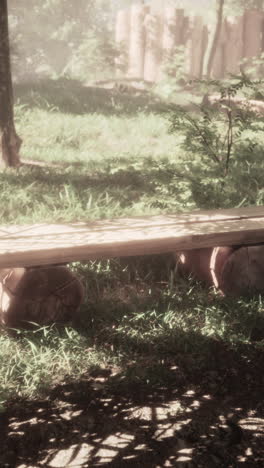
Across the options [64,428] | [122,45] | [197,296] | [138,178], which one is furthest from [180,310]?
[122,45]

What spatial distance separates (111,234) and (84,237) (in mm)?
199

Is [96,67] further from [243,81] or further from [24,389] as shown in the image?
[24,389]

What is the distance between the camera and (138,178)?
6.89 metres

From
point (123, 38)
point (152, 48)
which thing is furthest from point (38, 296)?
point (123, 38)

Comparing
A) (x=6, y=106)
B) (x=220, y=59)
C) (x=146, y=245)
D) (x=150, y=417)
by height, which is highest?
(x=220, y=59)

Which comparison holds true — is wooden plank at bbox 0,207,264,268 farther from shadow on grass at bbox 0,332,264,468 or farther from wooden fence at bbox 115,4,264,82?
wooden fence at bbox 115,4,264,82

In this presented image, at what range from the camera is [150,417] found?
3.02 meters

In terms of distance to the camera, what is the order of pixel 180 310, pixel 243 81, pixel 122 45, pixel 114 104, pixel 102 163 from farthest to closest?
pixel 122 45 < pixel 114 104 < pixel 102 163 < pixel 243 81 < pixel 180 310

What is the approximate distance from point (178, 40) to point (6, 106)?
376 inches

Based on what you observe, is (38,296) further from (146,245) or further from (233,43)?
(233,43)

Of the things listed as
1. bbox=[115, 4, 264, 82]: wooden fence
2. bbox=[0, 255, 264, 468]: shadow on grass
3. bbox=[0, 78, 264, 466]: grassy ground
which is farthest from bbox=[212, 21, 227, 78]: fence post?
bbox=[0, 255, 264, 468]: shadow on grass

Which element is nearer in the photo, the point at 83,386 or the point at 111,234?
the point at 83,386

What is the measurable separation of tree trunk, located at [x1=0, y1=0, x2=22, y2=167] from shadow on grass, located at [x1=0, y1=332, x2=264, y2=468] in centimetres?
390

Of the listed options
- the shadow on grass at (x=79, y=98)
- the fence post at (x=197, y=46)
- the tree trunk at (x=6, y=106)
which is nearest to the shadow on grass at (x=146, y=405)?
the tree trunk at (x=6, y=106)
